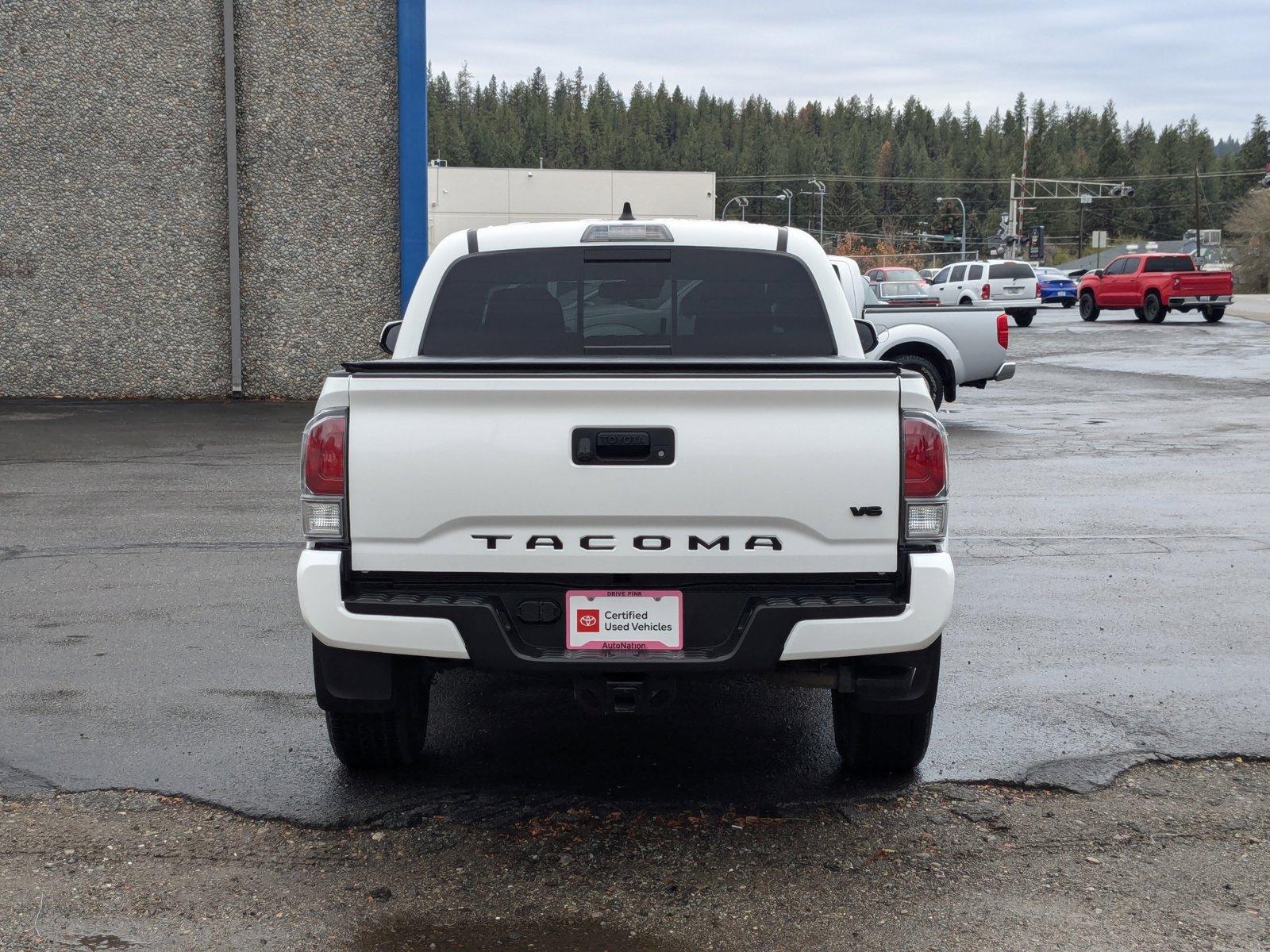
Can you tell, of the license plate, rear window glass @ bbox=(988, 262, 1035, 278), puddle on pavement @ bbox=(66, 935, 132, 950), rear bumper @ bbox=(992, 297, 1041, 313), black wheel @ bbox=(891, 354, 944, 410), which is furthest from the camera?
rear window glass @ bbox=(988, 262, 1035, 278)

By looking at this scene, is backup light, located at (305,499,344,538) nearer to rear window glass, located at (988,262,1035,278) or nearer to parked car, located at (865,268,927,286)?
rear window glass, located at (988,262,1035,278)

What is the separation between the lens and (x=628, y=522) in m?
3.94

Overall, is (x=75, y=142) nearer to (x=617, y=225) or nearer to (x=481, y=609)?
(x=617, y=225)

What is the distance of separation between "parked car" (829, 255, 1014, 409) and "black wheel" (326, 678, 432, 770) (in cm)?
1232

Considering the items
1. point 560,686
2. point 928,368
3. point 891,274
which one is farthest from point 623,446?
point 891,274

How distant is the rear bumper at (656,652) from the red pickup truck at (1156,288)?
38619mm

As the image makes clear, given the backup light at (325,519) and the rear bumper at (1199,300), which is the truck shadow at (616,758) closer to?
the backup light at (325,519)

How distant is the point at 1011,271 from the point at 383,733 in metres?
44.6

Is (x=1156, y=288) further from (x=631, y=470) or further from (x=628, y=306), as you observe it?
(x=631, y=470)

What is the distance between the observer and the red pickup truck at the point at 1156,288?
3978cm

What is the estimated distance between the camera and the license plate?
13.1 feet

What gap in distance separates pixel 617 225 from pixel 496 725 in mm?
2061

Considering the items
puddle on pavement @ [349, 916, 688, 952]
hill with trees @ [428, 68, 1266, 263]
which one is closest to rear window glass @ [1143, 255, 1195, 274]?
puddle on pavement @ [349, 916, 688, 952]

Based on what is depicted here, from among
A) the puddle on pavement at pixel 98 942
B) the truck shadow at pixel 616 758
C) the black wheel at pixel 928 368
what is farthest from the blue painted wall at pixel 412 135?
the puddle on pavement at pixel 98 942
